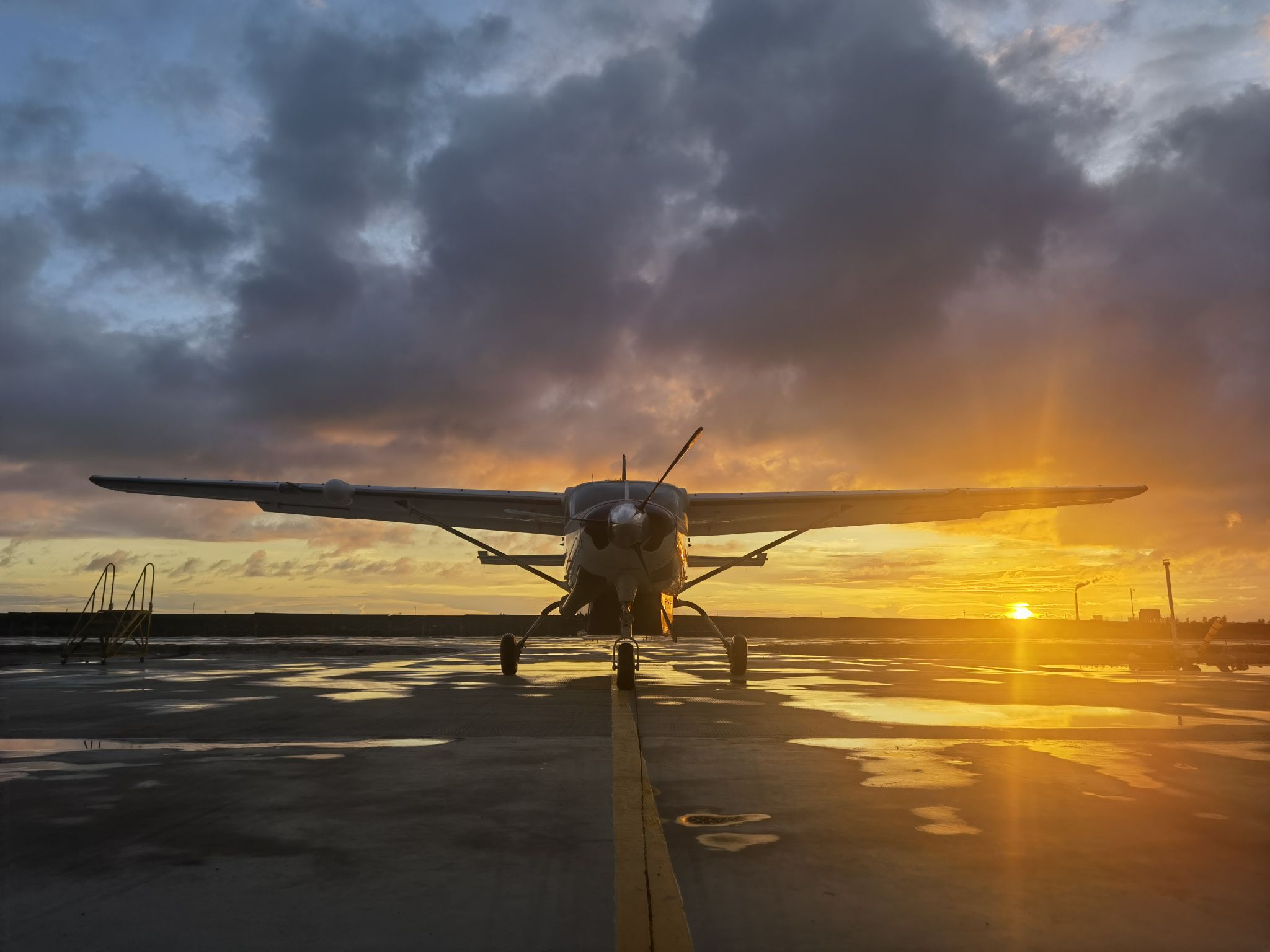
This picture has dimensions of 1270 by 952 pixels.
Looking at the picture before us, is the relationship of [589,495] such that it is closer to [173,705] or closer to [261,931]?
[173,705]

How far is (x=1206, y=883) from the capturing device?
136 inches

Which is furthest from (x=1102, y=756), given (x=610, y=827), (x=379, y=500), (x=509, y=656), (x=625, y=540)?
(x=379, y=500)

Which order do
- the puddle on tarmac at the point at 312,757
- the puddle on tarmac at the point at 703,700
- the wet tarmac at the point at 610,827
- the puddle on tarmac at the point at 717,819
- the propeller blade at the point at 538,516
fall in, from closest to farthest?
the wet tarmac at the point at 610,827
the puddle on tarmac at the point at 717,819
the puddle on tarmac at the point at 312,757
the puddle on tarmac at the point at 703,700
the propeller blade at the point at 538,516

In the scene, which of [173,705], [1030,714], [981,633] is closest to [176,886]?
[173,705]

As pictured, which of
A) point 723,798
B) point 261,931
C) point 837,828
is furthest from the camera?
point 723,798

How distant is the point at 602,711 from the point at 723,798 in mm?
4633

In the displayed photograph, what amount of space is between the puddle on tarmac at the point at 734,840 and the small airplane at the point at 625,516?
683 centimetres

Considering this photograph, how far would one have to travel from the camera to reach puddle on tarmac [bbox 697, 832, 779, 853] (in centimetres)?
396

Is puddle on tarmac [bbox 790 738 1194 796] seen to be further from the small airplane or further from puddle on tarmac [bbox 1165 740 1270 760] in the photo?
the small airplane

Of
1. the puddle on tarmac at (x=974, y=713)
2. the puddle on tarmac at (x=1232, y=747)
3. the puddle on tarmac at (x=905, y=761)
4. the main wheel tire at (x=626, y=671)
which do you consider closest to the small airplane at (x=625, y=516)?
→ the main wheel tire at (x=626, y=671)

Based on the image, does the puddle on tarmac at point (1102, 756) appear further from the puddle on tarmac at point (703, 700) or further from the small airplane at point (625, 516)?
the small airplane at point (625, 516)

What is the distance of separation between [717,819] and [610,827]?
1.89 feet

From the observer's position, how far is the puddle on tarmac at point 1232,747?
668cm

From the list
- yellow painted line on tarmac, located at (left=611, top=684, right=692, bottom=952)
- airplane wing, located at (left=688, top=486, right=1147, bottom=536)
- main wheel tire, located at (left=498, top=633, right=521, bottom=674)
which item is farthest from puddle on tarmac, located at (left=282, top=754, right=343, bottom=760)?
airplane wing, located at (left=688, top=486, right=1147, bottom=536)
